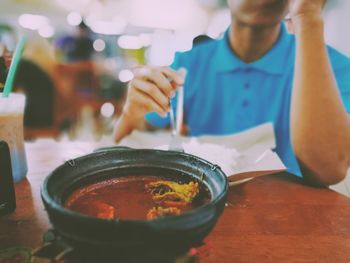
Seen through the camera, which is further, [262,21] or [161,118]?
[161,118]

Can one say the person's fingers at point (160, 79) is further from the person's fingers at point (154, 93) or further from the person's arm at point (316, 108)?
the person's arm at point (316, 108)

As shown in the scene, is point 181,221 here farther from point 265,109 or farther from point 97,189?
point 265,109

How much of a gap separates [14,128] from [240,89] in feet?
5.11

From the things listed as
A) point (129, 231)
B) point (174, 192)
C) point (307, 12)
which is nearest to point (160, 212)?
point (174, 192)

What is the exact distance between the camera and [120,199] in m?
0.78

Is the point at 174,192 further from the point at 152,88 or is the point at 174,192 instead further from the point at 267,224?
the point at 152,88

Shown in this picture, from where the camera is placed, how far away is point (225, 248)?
0.85 metres

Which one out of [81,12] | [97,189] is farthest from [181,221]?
[81,12]

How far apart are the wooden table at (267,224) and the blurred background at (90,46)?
1.60 feet

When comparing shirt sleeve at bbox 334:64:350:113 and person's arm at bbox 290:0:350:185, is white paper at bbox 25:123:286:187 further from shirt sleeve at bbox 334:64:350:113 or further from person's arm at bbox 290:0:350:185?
shirt sleeve at bbox 334:64:350:113

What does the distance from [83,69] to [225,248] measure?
15.0 feet

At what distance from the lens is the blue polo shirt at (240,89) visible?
2164 millimetres

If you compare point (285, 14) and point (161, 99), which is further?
point (285, 14)

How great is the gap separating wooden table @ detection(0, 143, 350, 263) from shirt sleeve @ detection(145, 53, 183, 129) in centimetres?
121
